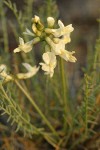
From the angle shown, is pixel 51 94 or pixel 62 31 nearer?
pixel 62 31

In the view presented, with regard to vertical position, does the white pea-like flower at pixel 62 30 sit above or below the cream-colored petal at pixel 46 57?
above

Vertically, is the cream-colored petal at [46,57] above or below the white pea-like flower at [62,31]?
below

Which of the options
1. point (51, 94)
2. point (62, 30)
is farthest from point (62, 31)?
point (51, 94)

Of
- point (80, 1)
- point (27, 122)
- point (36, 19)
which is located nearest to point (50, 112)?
point (27, 122)

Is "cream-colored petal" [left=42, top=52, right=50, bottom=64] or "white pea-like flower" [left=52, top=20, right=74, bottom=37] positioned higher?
"white pea-like flower" [left=52, top=20, right=74, bottom=37]

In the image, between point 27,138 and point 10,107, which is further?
point 27,138

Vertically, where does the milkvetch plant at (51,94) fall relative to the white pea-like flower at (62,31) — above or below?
below

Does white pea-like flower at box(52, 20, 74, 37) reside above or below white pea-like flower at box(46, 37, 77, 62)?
above

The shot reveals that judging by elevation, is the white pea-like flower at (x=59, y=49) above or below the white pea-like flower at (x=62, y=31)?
below

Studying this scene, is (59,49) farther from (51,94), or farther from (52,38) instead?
(51,94)

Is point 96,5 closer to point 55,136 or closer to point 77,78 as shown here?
point 77,78

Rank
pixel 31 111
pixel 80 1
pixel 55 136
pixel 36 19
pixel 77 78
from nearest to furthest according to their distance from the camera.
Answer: pixel 36 19
pixel 55 136
pixel 31 111
pixel 77 78
pixel 80 1
